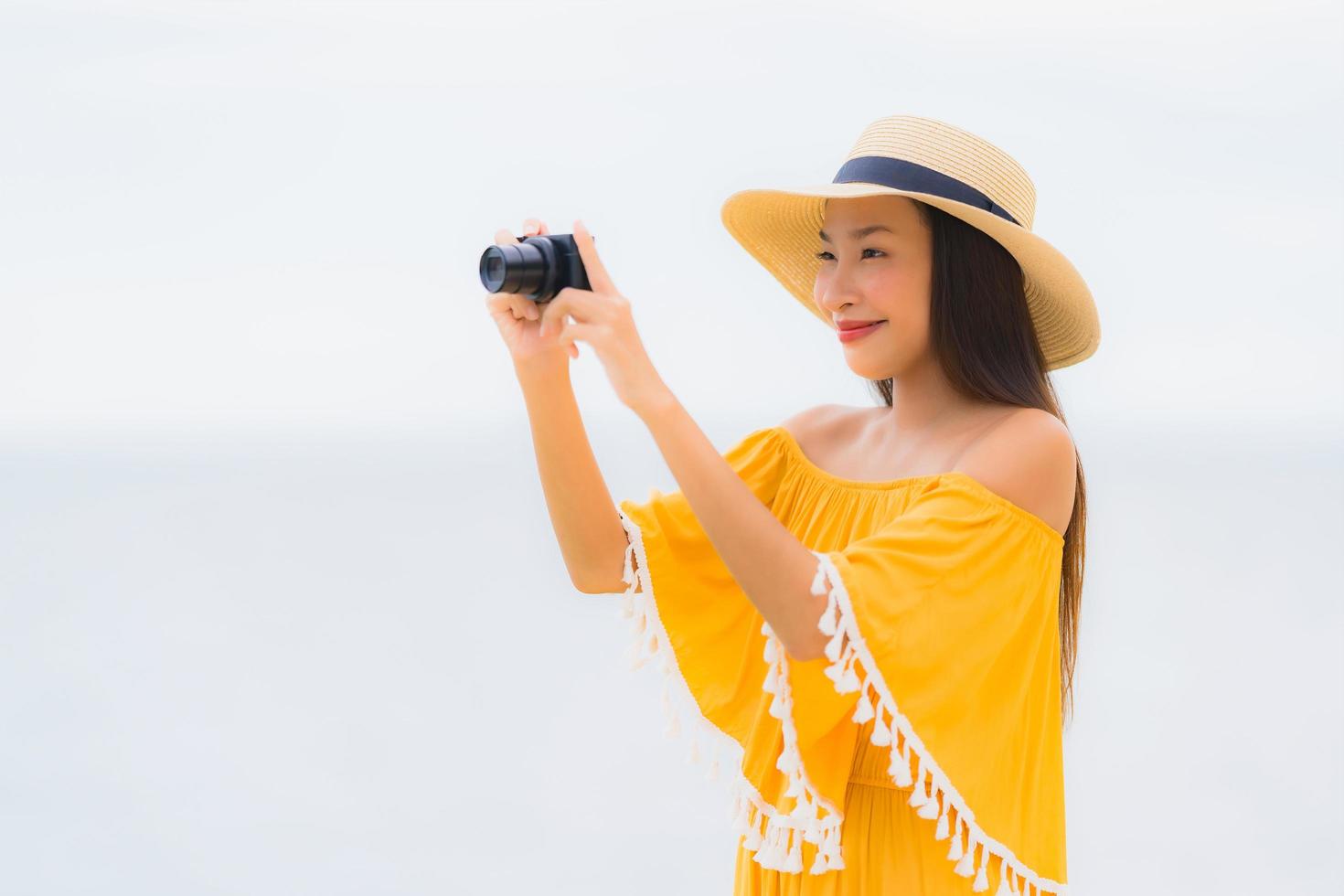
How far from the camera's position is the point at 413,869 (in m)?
2.71

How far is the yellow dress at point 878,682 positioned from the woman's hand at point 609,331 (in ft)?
0.55

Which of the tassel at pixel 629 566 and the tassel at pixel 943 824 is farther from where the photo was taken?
the tassel at pixel 629 566

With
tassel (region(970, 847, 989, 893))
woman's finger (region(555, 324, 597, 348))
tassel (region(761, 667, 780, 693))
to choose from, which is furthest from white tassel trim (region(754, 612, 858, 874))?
woman's finger (region(555, 324, 597, 348))

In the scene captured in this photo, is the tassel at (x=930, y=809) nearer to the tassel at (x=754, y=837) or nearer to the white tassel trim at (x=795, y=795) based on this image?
the white tassel trim at (x=795, y=795)

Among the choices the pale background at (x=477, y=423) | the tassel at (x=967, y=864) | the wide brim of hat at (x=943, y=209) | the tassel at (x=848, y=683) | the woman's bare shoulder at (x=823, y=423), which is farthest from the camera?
the pale background at (x=477, y=423)

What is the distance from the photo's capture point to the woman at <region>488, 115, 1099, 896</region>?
3.41ft

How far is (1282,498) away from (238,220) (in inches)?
262

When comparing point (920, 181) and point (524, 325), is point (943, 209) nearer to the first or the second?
point (920, 181)

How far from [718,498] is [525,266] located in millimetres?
216

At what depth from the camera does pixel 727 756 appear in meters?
1.29

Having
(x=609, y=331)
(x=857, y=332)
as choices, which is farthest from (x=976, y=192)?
(x=609, y=331)

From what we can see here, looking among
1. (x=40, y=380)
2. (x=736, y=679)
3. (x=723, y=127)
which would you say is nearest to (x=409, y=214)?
(x=40, y=380)

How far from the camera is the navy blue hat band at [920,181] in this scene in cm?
121

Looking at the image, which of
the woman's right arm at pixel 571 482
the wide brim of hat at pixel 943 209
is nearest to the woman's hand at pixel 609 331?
the woman's right arm at pixel 571 482
